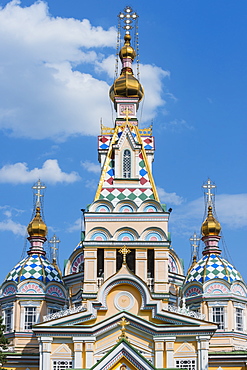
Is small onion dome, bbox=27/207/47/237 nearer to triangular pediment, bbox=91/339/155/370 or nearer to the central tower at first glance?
the central tower

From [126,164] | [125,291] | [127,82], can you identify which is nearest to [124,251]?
[125,291]

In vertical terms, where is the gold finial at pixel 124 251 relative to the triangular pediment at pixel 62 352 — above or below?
above

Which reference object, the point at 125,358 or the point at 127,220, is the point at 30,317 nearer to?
the point at 127,220

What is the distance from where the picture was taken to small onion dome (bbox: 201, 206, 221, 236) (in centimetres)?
4366

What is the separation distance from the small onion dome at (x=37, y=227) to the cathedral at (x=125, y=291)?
0.20ft

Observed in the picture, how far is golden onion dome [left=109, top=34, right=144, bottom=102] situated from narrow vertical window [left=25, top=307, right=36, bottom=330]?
12.6 m

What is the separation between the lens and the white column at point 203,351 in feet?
117

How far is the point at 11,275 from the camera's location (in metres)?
41.6

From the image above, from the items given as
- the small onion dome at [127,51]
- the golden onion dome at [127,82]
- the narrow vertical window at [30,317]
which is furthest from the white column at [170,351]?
the small onion dome at [127,51]

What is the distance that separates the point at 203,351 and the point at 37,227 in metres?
12.8

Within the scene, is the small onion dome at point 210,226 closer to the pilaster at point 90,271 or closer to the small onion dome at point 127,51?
the pilaster at point 90,271

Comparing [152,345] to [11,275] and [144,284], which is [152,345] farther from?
[11,275]

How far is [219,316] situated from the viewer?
39.9 meters

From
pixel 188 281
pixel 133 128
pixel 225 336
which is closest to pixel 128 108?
pixel 133 128
